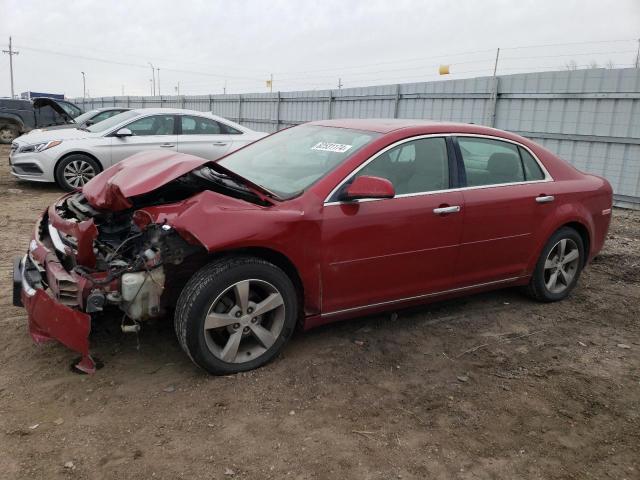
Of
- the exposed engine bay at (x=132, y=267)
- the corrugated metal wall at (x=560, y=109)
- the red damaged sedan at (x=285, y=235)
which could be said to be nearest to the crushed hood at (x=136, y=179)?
the red damaged sedan at (x=285, y=235)

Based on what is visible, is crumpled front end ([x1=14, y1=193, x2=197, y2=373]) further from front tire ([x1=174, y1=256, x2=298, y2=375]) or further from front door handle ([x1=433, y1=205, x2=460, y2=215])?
front door handle ([x1=433, y1=205, x2=460, y2=215])

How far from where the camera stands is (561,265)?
480 cm

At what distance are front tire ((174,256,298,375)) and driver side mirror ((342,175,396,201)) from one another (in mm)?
688

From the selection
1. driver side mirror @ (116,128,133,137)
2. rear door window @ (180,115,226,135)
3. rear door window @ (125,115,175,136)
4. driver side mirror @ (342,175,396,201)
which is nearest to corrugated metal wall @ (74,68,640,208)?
rear door window @ (180,115,226,135)

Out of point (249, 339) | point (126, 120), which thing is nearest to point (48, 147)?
point (126, 120)

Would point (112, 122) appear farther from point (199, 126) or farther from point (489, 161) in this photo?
point (489, 161)

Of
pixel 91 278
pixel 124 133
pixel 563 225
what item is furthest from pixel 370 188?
pixel 124 133

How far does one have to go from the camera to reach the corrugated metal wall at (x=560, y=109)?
Answer: 877 centimetres

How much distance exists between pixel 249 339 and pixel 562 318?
2.77m

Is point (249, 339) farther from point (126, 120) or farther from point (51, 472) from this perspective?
point (126, 120)

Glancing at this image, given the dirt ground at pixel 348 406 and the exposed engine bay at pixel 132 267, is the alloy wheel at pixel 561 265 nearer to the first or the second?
the dirt ground at pixel 348 406

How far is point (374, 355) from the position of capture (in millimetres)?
3662

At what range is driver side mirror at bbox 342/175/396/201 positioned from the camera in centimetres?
332

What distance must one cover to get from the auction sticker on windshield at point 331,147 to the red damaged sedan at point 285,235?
19mm
